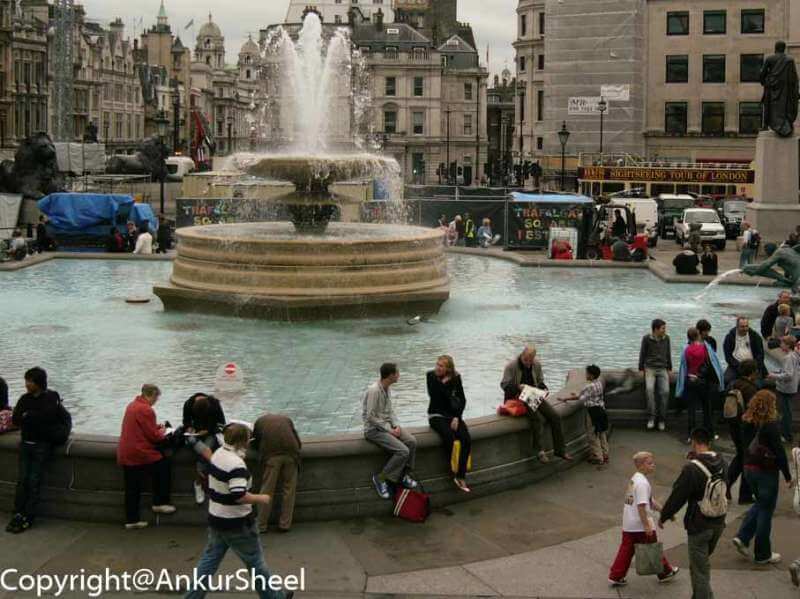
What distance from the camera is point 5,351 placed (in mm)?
16250

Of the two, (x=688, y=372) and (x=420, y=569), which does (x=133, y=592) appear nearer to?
(x=420, y=569)

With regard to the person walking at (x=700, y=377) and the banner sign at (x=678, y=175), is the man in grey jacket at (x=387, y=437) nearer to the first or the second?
the person walking at (x=700, y=377)

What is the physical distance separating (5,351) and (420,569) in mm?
9081

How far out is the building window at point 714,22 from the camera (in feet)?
230

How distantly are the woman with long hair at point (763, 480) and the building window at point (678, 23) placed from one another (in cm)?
6434

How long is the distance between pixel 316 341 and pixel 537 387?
5.86m

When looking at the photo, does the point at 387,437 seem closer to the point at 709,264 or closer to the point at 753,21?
the point at 709,264

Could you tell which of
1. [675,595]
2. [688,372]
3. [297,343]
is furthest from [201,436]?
[297,343]

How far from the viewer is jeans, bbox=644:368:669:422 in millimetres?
13281

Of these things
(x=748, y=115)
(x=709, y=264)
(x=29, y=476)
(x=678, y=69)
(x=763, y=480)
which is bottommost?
(x=29, y=476)

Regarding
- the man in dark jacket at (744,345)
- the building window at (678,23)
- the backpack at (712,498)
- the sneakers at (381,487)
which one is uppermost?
the building window at (678,23)

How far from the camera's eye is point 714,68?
70812 mm

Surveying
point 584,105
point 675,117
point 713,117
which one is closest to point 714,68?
point 713,117

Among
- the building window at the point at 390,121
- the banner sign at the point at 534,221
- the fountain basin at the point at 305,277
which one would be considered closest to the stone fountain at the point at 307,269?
the fountain basin at the point at 305,277
